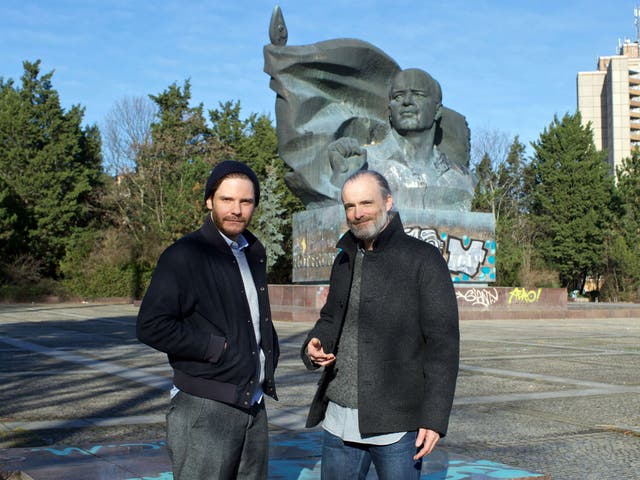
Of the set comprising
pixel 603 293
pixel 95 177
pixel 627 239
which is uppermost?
pixel 95 177

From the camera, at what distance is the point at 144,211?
4819cm

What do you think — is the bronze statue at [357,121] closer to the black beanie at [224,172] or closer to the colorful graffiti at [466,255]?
the colorful graffiti at [466,255]

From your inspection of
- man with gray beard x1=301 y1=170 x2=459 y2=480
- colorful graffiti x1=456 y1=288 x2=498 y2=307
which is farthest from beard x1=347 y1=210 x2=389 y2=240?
colorful graffiti x1=456 y1=288 x2=498 y2=307

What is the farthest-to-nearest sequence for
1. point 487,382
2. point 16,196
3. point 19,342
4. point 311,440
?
point 16,196, point 19,342, point 487,382, point 311,440

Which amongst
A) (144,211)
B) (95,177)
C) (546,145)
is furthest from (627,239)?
(95,177)

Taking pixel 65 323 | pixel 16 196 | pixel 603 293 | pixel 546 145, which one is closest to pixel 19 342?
pixel 65 323

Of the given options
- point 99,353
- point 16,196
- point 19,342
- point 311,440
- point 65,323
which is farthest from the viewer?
point 16,196

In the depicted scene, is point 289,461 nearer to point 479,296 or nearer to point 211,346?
point 211,346

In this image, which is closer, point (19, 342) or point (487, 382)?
point (487, 382)

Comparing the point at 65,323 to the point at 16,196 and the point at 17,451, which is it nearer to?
the point at 17,451

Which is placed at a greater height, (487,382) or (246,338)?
(246,338)

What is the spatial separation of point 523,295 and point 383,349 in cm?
2295

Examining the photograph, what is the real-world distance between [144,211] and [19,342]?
3477cm

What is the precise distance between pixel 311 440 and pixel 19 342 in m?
10.3
